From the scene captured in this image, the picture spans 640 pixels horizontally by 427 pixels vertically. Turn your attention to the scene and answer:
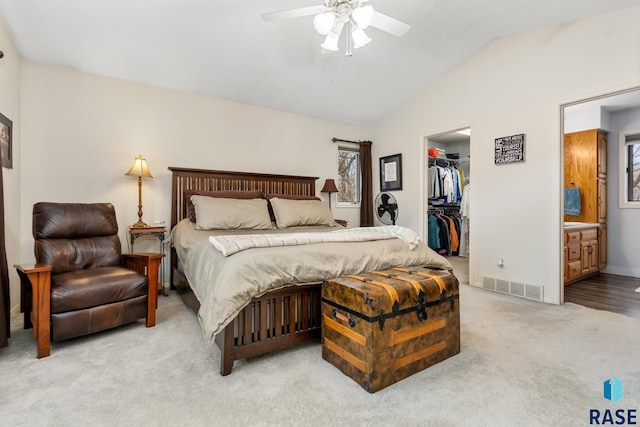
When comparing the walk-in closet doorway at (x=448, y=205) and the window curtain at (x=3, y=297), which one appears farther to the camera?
the walk-in closet doorway at (x=448, y=205)

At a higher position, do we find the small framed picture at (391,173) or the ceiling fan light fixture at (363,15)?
the ceiling fan light fixture at (363,15)

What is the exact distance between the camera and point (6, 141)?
8.53 ft

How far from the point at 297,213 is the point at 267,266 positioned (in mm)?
1685

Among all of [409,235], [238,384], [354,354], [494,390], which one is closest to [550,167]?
[409,235]

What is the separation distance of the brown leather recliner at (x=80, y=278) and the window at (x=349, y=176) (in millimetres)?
3254

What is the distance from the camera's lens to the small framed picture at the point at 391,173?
187 inches

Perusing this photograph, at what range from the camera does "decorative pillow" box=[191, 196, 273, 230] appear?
10.2 ft

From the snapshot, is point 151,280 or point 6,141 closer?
point 151,280

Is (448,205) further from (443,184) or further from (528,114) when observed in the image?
(528,114)

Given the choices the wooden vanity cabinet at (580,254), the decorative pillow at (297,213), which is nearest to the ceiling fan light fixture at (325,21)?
the decorative pillow at (297,213)

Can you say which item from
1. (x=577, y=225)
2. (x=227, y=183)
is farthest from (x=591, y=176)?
(x=227, y=183)

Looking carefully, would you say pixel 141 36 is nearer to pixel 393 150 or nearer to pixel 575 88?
pixel 393 150

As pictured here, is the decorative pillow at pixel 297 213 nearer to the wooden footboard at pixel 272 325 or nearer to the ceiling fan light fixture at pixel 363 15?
the wooden footboard at pixel 272 325

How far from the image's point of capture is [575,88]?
9.76ft
